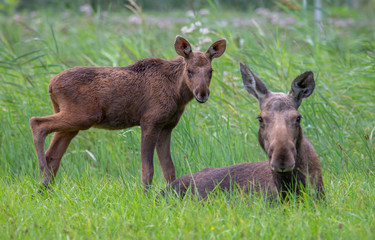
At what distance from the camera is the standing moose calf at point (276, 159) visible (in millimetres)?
4262

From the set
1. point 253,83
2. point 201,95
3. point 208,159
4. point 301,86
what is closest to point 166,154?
point 208,159

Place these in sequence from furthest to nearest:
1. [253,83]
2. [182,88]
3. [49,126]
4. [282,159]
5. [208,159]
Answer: [208,159], [182,88], [49,126], [253,83], [282,159]

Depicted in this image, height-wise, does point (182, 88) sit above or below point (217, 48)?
below

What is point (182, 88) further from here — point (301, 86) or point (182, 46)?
point (301, 86)

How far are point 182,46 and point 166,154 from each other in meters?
1.16

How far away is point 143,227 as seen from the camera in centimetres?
430

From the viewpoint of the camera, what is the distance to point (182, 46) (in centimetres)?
583

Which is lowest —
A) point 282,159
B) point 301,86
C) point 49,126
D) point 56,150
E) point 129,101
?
point 56,150

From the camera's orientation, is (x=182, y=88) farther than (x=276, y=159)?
Yes

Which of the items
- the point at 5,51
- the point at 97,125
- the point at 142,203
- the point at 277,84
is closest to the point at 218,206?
the point at 142,203

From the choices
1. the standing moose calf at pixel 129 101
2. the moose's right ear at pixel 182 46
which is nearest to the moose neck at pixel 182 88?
the standing moose calf at pixel 129 101

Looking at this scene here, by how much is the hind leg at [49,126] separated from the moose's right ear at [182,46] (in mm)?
1138

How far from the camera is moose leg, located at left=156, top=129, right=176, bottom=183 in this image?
19.9ft

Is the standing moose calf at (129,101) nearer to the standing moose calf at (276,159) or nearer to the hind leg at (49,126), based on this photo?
the hind leg at (49,126)
